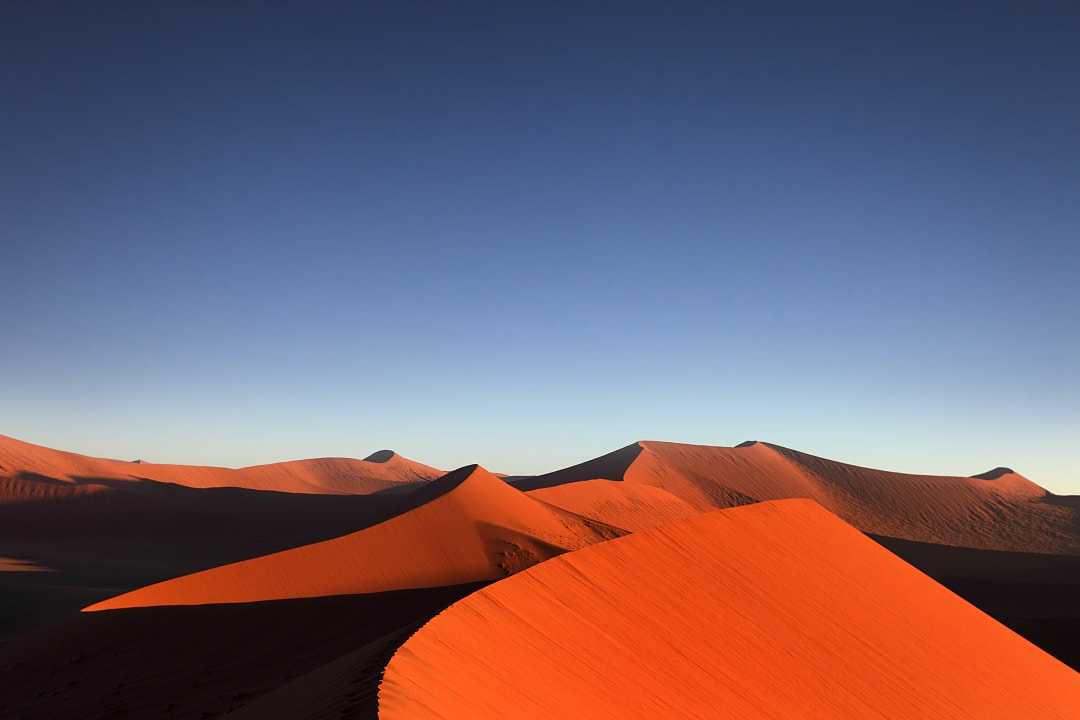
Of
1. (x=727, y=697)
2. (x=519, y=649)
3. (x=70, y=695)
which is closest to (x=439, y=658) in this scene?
(x=519, y=649)

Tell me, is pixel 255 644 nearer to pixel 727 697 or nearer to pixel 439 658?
pixel 439 658

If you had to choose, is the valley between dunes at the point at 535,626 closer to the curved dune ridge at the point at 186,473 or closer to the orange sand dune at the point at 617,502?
the orange sand dune at the point at 617,502

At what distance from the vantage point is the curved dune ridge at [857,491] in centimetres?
4916

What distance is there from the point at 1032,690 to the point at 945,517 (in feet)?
164

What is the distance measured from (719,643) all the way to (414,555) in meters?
12.7

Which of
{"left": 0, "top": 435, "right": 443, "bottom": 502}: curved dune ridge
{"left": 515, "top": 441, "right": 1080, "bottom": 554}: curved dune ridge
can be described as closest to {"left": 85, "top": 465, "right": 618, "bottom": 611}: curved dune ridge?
{"left": 515, "top": 441, "right": 1080, "bottom": 554}: curved dune ridge

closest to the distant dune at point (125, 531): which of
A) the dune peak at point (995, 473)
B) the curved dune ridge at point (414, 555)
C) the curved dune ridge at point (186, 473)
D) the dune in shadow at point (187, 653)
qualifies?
the curved dune ridge at point (186, 473)

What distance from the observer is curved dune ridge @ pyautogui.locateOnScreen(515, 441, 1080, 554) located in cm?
4916

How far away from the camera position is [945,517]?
5234 cm

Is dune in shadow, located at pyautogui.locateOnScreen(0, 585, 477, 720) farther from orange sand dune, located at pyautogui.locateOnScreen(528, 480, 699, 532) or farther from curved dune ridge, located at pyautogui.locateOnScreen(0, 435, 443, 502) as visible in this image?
curved dune ridge, located at pyautogui.locateOnScreen(0, 435, 443, 502)

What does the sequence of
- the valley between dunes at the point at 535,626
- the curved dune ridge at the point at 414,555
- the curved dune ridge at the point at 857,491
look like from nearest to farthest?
the valley between dunes at the point at 535,626
the curved dune ridge at the point at 414,555
the curved dune ridge at the point at 857,491

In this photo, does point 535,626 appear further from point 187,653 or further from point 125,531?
point 125,531

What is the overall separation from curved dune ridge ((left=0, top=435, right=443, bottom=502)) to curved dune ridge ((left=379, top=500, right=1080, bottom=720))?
41.0 meters

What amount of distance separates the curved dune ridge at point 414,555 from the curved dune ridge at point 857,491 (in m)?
19.3
